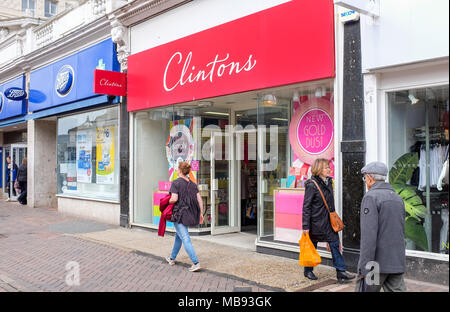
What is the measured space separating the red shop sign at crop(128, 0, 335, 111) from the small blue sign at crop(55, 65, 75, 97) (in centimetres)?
331

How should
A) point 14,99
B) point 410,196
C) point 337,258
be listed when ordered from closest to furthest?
point 337,258 < point 410,196 < point 14,99

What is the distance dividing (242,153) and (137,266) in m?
3.90

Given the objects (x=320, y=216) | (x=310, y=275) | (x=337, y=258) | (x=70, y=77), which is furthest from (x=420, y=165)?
(x=70, y=77)

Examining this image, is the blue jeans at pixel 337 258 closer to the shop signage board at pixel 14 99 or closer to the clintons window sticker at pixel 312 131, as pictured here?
the clintons window sticker at pixel 312 131

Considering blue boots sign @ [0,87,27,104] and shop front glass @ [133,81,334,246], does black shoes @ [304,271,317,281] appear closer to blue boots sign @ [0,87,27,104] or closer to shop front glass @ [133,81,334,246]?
shop front glass @ [133,81,334,246]

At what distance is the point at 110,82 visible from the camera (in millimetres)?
10492

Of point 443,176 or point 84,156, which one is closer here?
point 443,176

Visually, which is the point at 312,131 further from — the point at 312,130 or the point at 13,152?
the point at 13,152

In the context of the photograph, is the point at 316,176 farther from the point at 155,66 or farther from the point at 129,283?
the point at 155,66

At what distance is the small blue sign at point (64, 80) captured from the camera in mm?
13000

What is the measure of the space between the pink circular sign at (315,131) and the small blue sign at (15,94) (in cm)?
1235

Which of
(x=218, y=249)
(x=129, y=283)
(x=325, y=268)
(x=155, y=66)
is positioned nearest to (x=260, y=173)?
(x=218, y=249)
